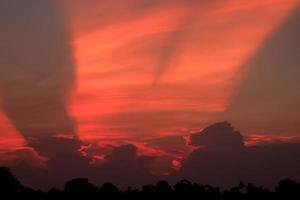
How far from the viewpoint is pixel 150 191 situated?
493ft

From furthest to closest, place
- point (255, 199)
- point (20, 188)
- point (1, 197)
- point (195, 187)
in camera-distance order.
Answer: point (195, 187), point (255, 199), point (20, 188), point (1, 197)

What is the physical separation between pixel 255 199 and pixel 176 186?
23121 millimetres

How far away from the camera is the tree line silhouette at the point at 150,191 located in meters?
132

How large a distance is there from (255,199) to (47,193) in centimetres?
5559

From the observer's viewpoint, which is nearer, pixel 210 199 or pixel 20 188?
pixel 20 188

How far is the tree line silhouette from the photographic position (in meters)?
132

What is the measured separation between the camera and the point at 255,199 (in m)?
144

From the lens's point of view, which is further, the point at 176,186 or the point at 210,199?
the point at 176,186

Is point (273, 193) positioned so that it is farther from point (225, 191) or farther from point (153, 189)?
point (153, 189)

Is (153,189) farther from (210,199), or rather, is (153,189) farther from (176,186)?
(210,199)

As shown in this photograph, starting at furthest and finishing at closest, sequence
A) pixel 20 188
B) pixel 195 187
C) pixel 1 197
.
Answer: pixel 195 187, pixel 20 188, pixel 1 197

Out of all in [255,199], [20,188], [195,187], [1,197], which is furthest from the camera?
[195,187]

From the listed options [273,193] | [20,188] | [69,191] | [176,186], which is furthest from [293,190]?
[20,188]

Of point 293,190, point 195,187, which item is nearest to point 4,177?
point 195,187
